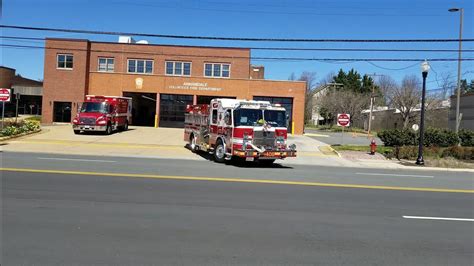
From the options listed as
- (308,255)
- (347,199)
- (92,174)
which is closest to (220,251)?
(308,255)

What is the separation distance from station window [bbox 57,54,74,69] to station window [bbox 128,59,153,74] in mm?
5623

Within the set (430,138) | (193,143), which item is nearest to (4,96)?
(193,143)

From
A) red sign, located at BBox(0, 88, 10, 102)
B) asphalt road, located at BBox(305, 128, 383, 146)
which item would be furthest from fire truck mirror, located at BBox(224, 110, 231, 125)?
asphalt road, located at BBox(305, 128, 383, 146)

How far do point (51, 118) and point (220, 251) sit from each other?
1662 inches

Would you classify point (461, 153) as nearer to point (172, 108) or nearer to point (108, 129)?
point (108, 129)

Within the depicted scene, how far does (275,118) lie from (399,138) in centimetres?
1245

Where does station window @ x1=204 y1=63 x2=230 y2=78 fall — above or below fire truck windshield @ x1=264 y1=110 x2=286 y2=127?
above

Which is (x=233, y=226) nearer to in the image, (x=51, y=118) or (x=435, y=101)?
(x=51, y=118)

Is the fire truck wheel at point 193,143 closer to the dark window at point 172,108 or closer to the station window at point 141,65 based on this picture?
the dark window at point 172,108

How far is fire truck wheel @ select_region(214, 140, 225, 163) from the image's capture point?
60.1 ft

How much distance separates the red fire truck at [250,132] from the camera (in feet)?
56.2

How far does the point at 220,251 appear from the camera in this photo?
5.44m

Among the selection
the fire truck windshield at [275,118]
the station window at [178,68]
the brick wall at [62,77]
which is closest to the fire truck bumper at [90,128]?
the brick wall at [62,77]

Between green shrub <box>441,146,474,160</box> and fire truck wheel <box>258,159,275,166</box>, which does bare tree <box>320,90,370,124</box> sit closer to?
green shrub <box>441,146,474,160</box>
